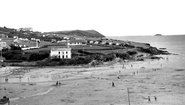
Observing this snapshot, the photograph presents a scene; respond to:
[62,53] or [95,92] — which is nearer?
[95,92]

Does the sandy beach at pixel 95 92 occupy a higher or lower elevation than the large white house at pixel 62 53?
lower

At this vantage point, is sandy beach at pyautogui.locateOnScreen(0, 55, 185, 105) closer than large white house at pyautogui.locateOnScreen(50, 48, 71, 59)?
Yes

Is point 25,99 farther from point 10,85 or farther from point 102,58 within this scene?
point 102,58

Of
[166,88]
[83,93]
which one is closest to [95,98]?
[83,93]

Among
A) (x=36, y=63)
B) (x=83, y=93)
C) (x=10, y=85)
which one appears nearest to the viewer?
(x=83, y=93)

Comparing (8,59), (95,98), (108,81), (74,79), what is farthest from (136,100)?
(8,59)

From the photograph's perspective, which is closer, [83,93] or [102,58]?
[83,93]

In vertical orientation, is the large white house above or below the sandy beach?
above

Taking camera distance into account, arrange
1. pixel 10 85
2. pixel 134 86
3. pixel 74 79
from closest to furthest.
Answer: pixel 134 86 < pixel 10 85 < pixel 74 79

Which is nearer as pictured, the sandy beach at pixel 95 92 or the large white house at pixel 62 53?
the sandy beach at pixel 95 92

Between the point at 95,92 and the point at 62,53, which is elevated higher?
the point at 62,53
